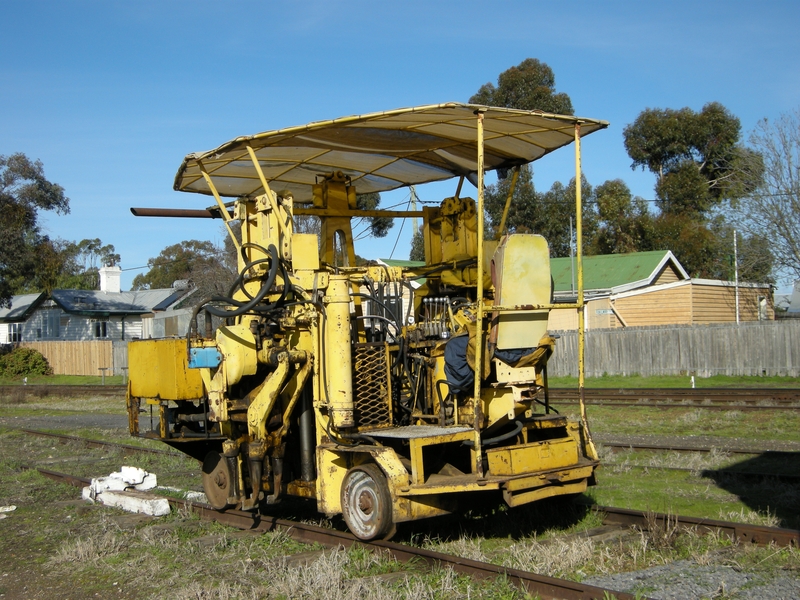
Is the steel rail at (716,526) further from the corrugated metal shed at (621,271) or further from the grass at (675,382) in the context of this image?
the corrugated metal shed at (621,271)

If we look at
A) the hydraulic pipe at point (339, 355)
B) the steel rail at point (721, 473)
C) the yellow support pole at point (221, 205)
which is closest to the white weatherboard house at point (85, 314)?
the steel rail at point (721, 473)

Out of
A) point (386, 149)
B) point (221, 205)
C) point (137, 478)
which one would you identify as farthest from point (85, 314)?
point (386, 149)

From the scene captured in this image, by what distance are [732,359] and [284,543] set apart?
22034mm

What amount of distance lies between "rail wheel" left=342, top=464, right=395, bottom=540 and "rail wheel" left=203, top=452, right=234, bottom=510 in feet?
5.60

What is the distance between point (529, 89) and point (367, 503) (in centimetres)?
4239

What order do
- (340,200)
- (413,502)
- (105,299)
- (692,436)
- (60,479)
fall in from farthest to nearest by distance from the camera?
(105,299) < (692,436) < (60,479) < (340,200) < (413,502)

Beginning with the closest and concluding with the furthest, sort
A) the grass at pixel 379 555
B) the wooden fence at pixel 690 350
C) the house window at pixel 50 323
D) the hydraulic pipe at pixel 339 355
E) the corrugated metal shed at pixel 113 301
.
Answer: the grass at pixel 379 555, the hydraulic pipe at pixel 339 355, the wooden fence at pixel 690 350, the corrugated metal shed at pixel 113 301, the house window at pixel 50 323

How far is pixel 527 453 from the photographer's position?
7.01m

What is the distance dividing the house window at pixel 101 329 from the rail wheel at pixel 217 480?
48773mm

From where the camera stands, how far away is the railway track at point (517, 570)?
18.7 feet

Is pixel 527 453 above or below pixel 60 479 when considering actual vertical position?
above

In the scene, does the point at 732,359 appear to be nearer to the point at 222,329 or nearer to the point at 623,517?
the point at 623,517

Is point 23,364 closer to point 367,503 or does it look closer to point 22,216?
point 22,216

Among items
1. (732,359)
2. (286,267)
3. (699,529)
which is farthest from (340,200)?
(732,359)
